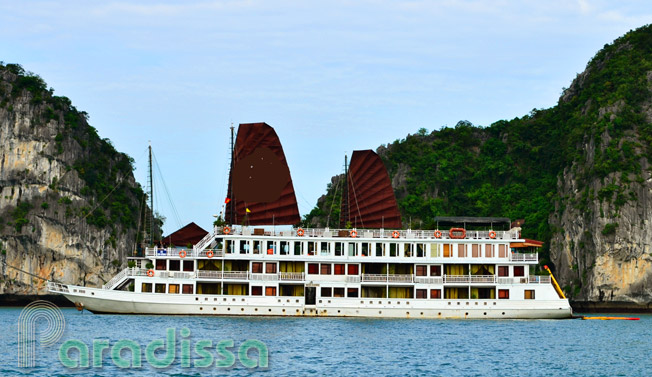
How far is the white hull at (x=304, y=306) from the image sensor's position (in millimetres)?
40094

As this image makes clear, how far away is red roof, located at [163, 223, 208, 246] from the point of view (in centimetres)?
4444

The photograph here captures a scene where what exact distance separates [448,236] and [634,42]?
47716mm

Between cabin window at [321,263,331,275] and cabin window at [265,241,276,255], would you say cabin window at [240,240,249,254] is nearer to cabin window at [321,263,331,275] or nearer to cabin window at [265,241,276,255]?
cabin window at [265,241,276,255]

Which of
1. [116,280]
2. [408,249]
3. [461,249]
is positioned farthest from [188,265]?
[461,249]

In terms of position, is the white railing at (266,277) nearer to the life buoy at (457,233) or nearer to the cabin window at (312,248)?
the cabin window at (312,248)

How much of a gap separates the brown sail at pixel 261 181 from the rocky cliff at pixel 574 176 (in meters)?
7.75

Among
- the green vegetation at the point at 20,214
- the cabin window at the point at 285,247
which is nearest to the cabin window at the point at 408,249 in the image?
the cabin window at the point at 285,247

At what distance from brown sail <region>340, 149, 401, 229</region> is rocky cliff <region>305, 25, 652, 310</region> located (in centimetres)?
245

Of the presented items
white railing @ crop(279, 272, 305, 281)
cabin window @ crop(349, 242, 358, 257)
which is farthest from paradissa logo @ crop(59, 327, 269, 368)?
cabin window @ crop(349, 242, 358, 257)

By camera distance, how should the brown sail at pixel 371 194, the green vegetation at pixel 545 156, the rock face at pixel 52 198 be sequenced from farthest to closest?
1. the rock face at pixel 52 198
2. the green vegetation at pixel 545 156
3. the brown sail at pixel 371 194

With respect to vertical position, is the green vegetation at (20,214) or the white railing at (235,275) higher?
the green vegetation at (20,214)

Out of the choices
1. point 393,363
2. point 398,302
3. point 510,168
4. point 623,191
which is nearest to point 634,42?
point 510,168

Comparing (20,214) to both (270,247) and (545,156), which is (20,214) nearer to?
(270,247)

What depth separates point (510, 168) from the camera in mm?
86188
